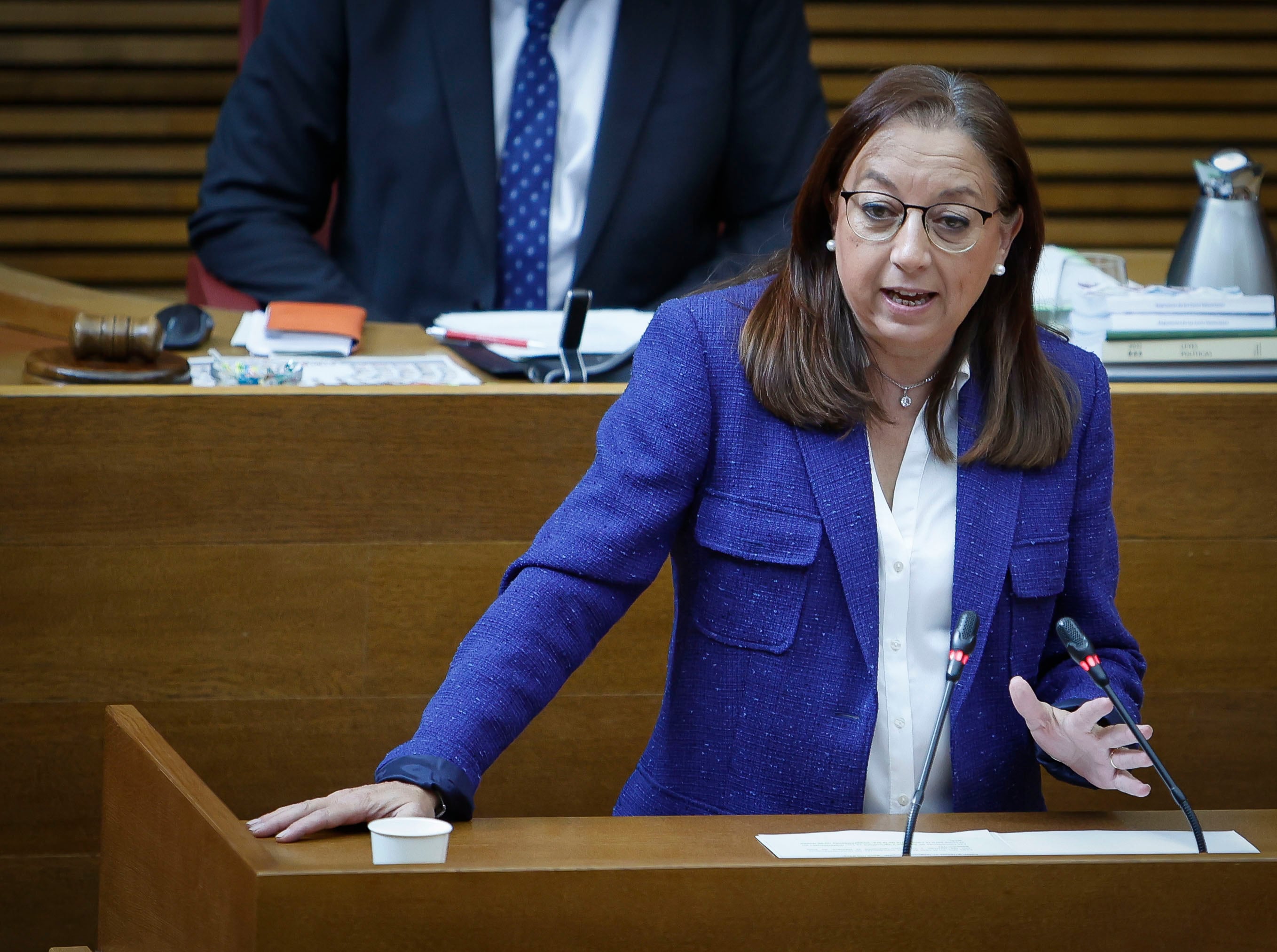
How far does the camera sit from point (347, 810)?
4.39 feet

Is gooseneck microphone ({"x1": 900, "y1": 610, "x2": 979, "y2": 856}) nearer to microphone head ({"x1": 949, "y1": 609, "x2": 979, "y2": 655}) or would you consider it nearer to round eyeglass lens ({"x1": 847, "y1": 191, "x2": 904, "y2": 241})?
microphone head ({"x1": 949, "y1": 609, "x2": 979, "y2": 655})

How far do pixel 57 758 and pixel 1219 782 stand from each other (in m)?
1.84

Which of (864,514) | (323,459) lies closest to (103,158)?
(323,459)

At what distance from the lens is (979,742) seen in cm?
168

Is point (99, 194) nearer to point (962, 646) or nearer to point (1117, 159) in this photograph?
point (1117, 159)

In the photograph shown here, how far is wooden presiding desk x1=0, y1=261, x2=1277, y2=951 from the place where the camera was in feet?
7.36

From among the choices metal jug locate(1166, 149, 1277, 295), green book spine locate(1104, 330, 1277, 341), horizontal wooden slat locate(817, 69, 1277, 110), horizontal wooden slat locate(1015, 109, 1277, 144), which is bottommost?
green book spine locate(1104, 330, 1277, 341)

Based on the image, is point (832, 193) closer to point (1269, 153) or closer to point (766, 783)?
point (766, 783)

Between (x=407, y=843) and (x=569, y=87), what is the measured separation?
2.20 m

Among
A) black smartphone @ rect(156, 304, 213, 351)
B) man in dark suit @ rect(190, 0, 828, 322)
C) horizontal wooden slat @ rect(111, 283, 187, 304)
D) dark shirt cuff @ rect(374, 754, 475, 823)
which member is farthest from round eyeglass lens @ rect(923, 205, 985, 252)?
horizontal wooden slat @ rect(111, 283, 187, 304)

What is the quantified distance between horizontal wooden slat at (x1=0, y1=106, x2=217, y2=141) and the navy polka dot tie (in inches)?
107

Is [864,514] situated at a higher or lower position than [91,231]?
lower

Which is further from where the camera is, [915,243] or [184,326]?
[184,326]

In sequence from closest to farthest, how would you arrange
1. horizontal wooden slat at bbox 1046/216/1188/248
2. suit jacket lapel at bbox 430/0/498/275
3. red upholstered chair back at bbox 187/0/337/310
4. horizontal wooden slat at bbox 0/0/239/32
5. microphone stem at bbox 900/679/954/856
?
microphone stem at bbox 900/679/954/856
suit jacket lapel at bbox 430/0/498/275
red upholstered chair back at bbox 187/0/337/310
horizontal wooden slat at bbox 0/0/239/32
horizontal wooden slat at bbox 1046/216/1188/248
